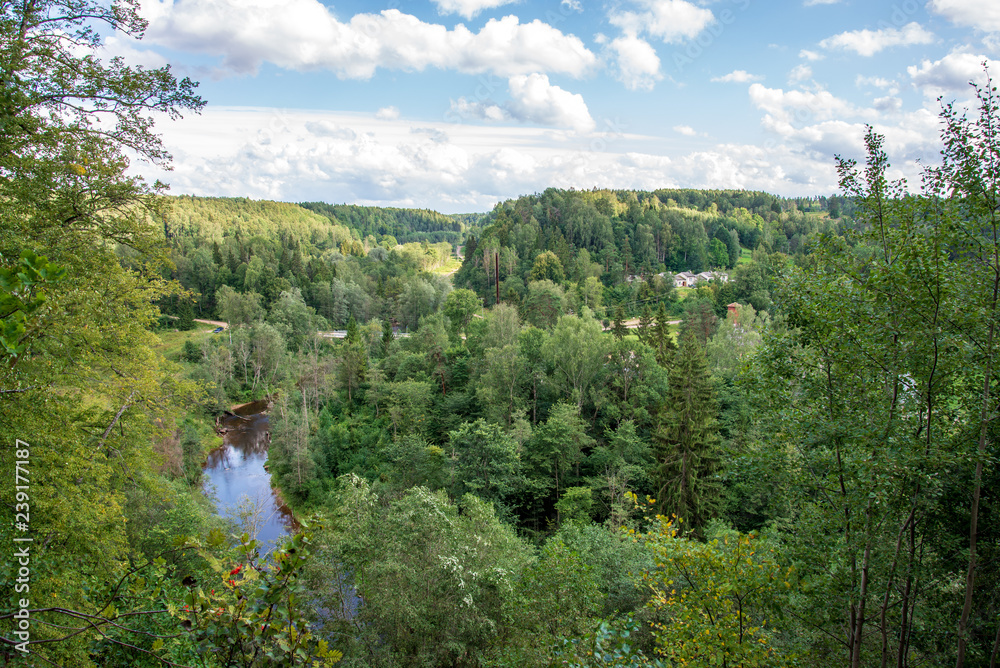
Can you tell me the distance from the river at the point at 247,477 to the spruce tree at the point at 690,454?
18510mm

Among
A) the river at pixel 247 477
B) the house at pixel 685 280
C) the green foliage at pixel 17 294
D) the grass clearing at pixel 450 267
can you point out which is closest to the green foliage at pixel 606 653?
the green foliage at pixel 17 294

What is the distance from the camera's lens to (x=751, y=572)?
750cm

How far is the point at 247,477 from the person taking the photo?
114 feet

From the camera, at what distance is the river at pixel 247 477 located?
1111 inches

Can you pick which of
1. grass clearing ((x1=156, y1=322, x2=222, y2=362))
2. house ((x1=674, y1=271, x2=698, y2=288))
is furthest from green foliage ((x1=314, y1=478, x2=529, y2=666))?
house ((x1=674, y1=271, x2=698, y2=288))

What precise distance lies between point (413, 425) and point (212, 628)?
32677mm

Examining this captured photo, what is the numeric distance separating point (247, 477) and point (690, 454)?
1130 inches

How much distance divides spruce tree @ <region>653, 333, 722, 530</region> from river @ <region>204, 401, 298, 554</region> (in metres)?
18.5

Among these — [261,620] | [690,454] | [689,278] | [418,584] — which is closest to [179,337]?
[418,584]

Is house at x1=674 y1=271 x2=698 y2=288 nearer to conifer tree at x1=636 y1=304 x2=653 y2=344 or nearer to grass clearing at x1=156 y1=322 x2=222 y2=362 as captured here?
conifer tree at x1=636 y1=304 x2=653 y2=344

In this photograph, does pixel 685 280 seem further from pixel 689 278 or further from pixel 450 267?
pixel 450 267

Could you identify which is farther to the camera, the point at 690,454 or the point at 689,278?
the point at 689,278

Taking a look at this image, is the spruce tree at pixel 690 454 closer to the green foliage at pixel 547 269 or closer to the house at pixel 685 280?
the green foliage at pixel 547 269

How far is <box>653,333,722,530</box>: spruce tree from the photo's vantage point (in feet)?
74.8
